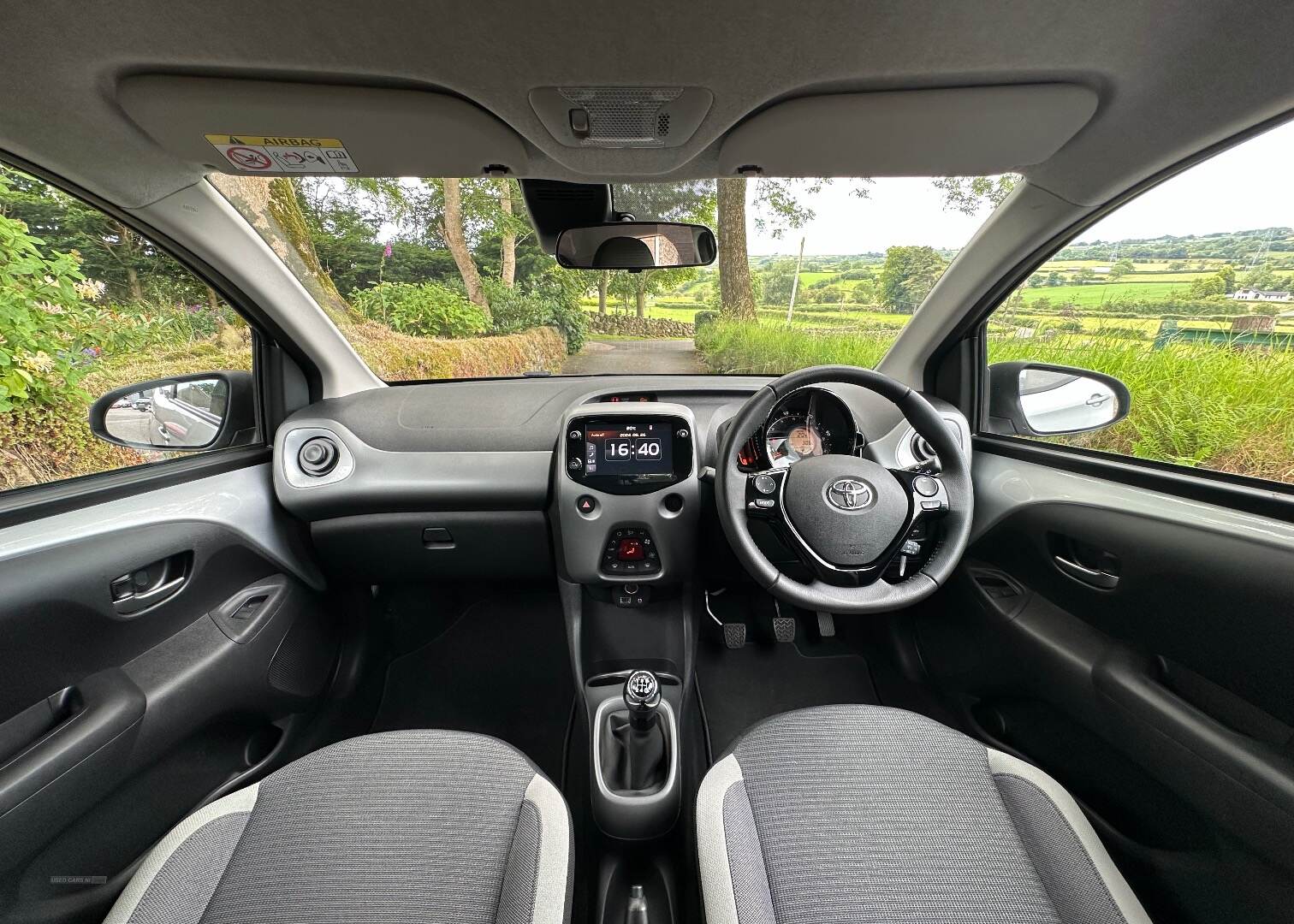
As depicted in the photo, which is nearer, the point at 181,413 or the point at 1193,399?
the point at 1193,399

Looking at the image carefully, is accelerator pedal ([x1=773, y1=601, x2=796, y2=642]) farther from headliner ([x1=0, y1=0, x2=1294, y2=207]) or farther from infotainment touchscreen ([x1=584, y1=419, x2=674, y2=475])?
headliner ([x1=0, y1=0, x2=1294, y2=207])

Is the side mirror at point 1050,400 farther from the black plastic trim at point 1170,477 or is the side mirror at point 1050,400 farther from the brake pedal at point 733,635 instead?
the brake pedal at point 733,635

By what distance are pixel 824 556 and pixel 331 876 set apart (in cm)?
131

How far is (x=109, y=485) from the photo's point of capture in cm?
154

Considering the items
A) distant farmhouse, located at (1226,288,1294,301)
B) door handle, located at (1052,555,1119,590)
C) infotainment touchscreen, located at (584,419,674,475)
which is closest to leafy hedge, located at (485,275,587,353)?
infotainment touchscreen, located at (584,419,674,475)

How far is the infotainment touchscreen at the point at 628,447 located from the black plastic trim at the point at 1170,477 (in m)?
1.17

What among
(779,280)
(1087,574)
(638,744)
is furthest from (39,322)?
(1087,574)

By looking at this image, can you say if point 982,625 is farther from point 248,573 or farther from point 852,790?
point 248,573

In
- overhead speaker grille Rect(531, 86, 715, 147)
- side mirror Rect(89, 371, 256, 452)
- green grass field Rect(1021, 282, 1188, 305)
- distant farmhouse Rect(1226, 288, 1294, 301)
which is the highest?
overhead speaker grille Rect(531, 86, 715, 147)

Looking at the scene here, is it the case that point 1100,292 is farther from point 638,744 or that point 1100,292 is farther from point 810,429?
point 638,744

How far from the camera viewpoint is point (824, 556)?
158 centimetres

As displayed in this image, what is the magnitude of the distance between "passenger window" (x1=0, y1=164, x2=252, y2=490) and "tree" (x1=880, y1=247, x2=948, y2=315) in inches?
95.8

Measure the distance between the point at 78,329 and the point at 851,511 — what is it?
7.42ft

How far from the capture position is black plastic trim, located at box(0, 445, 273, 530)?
4.41 ft
